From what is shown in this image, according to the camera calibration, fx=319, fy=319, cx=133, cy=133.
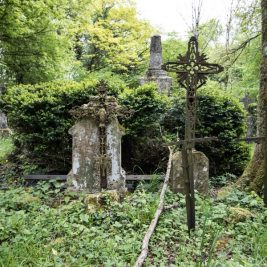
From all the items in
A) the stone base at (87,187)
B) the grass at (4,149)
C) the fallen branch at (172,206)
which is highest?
the grass at (4,149)

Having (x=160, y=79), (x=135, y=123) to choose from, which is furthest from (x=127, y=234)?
(x=160, y=79)

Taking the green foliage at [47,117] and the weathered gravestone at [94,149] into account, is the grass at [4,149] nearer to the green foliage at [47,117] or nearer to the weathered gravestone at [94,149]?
the green foliage at [47,117]

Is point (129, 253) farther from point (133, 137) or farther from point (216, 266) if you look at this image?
point (133, 137)

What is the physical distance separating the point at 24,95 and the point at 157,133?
306 cm

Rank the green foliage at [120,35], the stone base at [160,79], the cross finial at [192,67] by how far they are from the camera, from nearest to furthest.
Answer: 1. the cross finial at [192,67]
2. the stone base at [160,79]
3. the green foliage at [120,35]

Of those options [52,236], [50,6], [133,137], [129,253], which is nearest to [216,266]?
[129,253]

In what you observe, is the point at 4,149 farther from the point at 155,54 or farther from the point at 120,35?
the point at 120,35

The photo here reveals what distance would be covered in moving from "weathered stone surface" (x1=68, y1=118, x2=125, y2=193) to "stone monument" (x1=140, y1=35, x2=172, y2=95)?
6.93 metres

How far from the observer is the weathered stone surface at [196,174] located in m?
5.60

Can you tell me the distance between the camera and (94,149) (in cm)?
566

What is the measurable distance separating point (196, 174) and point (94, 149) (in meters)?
1.87

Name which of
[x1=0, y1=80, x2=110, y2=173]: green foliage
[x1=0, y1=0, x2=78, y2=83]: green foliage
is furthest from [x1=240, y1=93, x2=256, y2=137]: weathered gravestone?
[x1=0, y1=80, x2=110, y2=173]: green foliage

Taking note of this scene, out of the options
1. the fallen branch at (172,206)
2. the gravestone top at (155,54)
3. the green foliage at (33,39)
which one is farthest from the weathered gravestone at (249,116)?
the fallen branch at (172,206)

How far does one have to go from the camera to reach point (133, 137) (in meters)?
7.12
